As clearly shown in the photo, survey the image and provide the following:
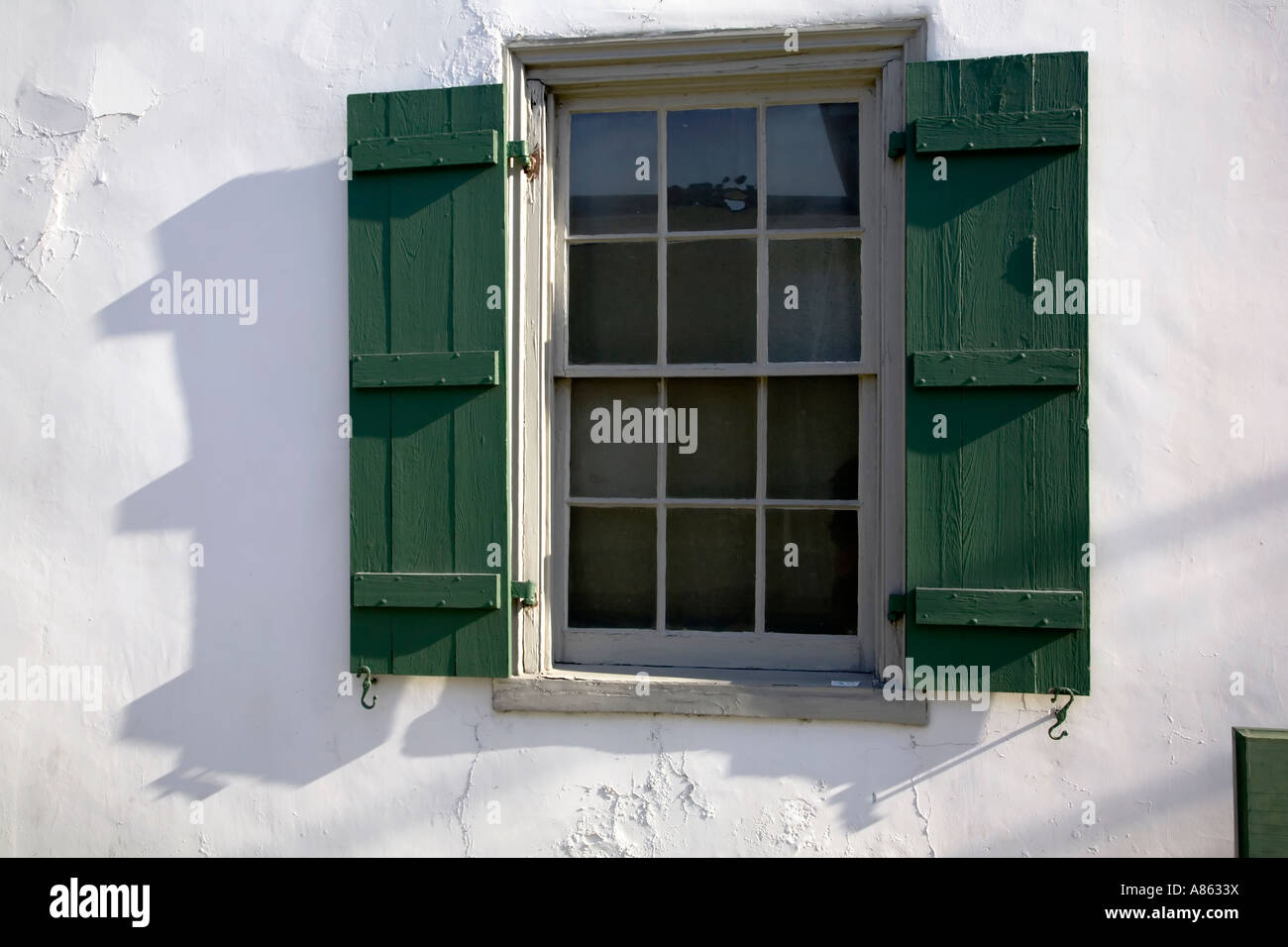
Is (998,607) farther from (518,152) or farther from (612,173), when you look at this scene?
(518,152)

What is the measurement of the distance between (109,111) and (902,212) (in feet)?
7.75

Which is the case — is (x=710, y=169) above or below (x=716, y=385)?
above

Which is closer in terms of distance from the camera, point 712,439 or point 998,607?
point 998,607

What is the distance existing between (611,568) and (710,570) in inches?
11.5

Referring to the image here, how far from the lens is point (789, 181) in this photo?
105 inches

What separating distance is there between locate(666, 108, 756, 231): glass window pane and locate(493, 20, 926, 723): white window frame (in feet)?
0.16

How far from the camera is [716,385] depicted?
2.68m

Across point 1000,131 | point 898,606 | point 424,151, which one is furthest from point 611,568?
point 1000,131

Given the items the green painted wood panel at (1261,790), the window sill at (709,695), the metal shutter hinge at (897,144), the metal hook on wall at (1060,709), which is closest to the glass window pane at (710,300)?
the metal shutter hinge at (897,144)

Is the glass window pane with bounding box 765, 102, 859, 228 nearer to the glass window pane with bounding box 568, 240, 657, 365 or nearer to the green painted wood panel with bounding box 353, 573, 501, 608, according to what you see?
the glass window pane with bounding box 568, 240, 657, 365

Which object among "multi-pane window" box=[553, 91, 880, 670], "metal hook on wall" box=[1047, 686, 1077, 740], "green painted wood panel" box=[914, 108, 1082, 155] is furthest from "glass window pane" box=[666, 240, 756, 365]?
"metal hook on wall" box=[1047, 686, 1077, 740]

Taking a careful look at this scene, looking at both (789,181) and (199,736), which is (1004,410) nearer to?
(789,181)

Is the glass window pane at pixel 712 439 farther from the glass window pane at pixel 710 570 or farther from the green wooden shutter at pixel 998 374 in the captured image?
the green wooden shutter at pixel 998 374
